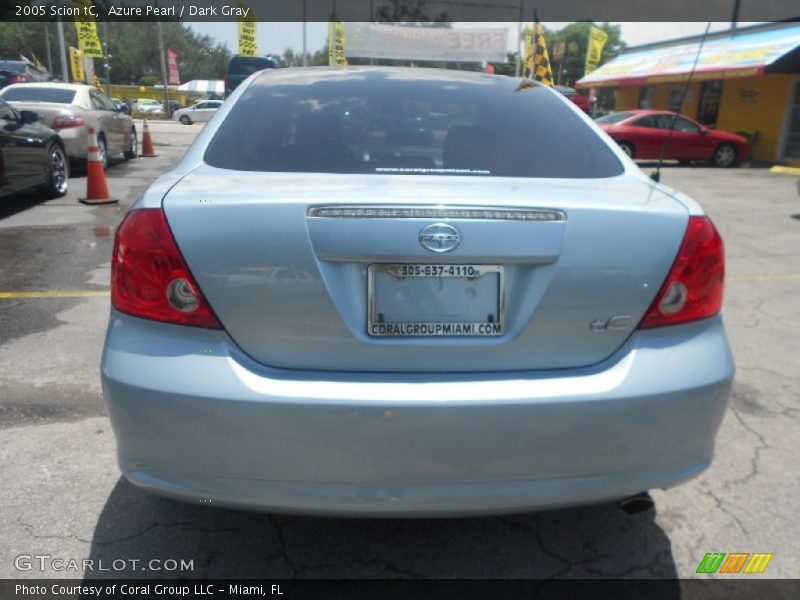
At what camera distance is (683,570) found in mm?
2219

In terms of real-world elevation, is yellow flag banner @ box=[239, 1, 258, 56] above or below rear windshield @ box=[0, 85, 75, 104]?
above

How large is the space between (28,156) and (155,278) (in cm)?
717

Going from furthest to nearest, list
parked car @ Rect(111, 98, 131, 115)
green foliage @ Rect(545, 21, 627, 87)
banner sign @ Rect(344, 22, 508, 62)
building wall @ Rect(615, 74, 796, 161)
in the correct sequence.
Answer: green foliage @ Rect(545, 21, 627, 87) → banner sign @ Rect(344, 22, 508, 62) → building wall @ Rect(615, 74, 796, 161) → parked car @ Rect(111, 98, 131, 115)

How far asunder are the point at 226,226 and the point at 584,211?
973 millimetres

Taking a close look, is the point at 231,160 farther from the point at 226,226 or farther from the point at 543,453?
the point at 543,453

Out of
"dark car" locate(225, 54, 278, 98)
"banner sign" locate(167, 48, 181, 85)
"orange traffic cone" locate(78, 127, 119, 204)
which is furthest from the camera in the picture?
"banner sign" locate(167, 48, 181, 85)

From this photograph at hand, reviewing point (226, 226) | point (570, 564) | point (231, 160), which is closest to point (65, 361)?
point (231, 160)

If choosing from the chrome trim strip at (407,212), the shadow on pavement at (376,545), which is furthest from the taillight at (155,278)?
the shadow on pavement at (376,545)

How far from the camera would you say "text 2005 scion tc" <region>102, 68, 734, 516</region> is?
1.70 meters

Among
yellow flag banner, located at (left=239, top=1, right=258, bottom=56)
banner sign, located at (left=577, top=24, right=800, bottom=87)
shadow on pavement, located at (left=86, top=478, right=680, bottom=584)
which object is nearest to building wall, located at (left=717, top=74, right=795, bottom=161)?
banner sign, located at (left=577, top=24, right=800, bottom=87)

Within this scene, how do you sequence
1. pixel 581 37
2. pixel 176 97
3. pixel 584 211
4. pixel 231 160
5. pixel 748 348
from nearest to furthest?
pixel 584 211 < pixel 231 160 < pixel 748 348 < pixel 176 97 < pixel 581 37

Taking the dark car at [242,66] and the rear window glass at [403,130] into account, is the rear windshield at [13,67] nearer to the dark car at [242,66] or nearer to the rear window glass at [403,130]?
the dark car at [242,66]

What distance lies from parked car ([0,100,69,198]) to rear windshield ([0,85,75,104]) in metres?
2.68

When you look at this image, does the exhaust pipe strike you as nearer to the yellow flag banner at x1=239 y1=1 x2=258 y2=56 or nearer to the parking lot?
the parking lot
